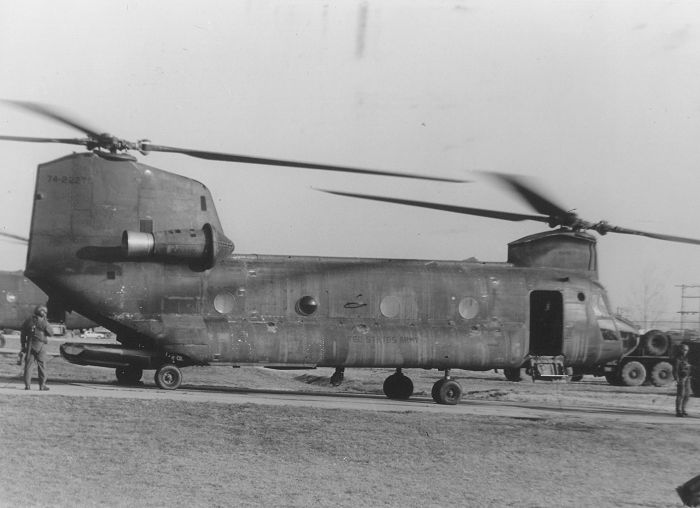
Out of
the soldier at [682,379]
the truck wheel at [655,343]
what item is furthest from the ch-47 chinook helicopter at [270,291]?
the truck wheel at [655,343]

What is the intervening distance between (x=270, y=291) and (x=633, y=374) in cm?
1922

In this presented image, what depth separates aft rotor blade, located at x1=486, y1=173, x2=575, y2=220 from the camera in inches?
750

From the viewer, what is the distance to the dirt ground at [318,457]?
10391 millimetres

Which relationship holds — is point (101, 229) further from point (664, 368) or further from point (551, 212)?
point (664, 368)

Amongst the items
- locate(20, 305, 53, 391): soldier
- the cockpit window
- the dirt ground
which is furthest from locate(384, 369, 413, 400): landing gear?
locate(20, 305, 53, 391): soldier

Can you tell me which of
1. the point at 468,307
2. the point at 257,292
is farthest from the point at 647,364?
the point at 257,292

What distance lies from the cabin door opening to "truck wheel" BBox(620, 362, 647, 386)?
1231cm

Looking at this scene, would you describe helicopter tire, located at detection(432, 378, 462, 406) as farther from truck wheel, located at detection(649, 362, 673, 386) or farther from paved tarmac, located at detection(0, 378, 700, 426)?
truck wheel, located at detection(649, 362, 673, 386)

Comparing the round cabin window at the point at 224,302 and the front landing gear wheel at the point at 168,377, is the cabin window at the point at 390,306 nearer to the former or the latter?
the round cabin window at the point at 224,302

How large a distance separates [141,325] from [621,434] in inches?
408

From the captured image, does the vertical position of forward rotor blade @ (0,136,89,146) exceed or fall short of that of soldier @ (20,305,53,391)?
it exceeds it

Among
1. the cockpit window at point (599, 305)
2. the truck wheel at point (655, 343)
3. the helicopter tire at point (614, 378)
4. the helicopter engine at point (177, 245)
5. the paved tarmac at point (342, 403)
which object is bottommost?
the paved tarmac at point (342, 403)

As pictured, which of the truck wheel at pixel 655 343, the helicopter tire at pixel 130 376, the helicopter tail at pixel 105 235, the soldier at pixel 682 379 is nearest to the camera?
the helicopter tail at pixel 105 235

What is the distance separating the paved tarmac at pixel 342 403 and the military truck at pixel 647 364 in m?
12.2
